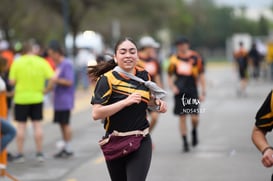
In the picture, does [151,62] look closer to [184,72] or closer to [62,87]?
[184,72]

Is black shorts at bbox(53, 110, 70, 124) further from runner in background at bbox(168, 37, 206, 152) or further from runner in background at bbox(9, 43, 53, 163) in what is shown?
runner in background at bbox(168, 37, 206, 152)

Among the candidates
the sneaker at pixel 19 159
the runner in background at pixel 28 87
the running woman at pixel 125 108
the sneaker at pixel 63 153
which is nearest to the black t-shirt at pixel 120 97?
the running woman at pixel 125 108

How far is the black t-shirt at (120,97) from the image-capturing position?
609 centimetres

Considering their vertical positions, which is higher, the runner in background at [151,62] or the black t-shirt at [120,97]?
the black t-shirt at [120,97]

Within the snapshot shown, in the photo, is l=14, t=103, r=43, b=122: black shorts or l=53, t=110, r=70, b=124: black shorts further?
l=53, t=110, r=70, b=124: black shorts

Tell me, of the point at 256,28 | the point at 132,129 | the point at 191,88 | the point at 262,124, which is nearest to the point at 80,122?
the point at 191,88

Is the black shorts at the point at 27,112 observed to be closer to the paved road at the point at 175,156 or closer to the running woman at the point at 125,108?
the paved road at the point at 175,156

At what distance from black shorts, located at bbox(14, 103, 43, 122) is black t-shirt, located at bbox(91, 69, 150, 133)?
547cm

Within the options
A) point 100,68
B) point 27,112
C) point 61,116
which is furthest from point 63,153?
point 100,68

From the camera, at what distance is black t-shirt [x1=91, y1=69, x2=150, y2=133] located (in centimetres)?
609

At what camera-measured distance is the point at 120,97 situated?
241 inches

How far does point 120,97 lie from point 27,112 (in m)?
5.60

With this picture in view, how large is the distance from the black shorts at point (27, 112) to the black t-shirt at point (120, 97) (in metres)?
5.47

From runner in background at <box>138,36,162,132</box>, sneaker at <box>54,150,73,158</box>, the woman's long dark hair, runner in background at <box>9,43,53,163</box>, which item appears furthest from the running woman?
runner in background at <box>138,36,162,132</box>
